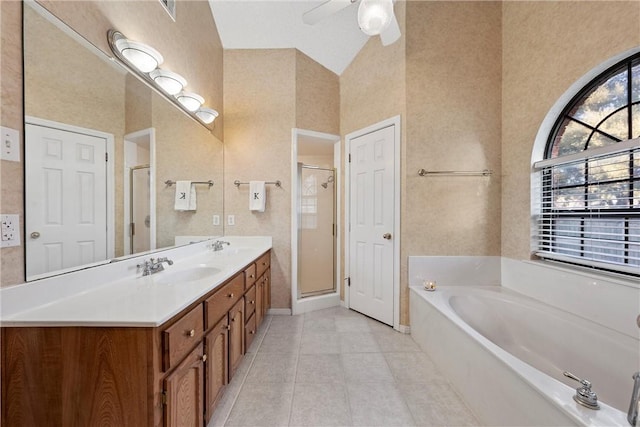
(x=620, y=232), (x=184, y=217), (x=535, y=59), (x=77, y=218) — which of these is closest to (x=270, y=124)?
(x=184, y=217)

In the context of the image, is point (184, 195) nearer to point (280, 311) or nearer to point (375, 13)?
point (280, 311)

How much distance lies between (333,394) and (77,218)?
1.68 m

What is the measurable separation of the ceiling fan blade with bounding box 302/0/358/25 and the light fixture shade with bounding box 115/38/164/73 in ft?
3.10

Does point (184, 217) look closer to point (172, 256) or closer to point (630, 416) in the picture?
point (172, 256)

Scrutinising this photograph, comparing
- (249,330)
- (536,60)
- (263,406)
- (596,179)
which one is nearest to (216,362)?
(263,406)

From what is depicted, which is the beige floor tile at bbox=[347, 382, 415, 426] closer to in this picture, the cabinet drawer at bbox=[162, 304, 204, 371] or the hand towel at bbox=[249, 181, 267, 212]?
the cabinet drawer at bbox=[162, 304, 204, 371]

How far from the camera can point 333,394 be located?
1.53 meters

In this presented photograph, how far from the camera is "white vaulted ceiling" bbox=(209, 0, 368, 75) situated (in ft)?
7.62

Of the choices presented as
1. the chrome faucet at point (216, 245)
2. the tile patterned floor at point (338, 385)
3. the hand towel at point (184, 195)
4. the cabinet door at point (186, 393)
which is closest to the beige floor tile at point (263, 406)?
the tile patterned floor at point (338, 385)

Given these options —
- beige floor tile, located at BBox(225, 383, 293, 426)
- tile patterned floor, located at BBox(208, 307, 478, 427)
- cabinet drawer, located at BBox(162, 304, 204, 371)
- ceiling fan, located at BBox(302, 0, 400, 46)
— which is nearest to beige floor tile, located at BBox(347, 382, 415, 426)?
tile patterned floor, located at BBox(208, 307, 478, 427)

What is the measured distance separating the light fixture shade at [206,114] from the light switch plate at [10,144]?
1452 millimetres

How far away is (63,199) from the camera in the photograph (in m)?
1.02

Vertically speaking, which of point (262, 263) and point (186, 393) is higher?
point (262, 263)

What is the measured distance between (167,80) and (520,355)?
3204mm
